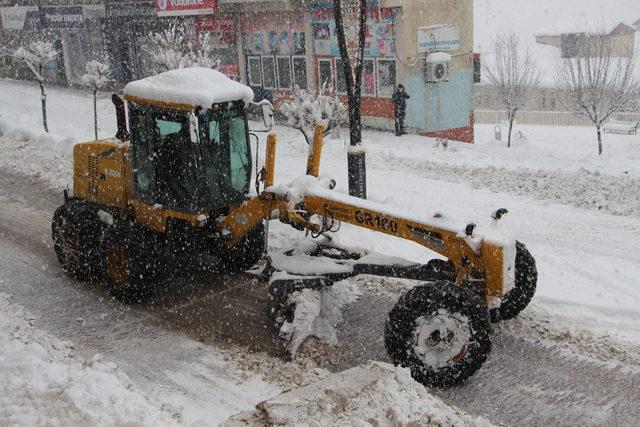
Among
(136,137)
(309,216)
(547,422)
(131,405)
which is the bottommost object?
(547,422)

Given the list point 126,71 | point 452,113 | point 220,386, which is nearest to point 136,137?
point 220,386

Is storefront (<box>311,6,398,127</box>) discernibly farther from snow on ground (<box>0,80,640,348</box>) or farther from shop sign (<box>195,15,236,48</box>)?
shop sign (<box>195,15,236,48</box>)

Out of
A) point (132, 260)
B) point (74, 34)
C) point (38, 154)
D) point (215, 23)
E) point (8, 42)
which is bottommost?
point (132, 260)

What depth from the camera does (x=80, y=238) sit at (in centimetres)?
927

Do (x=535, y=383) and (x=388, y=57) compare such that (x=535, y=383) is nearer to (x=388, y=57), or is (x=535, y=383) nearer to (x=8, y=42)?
(x=388, y=57)

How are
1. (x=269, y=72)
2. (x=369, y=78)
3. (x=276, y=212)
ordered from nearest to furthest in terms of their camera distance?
(x=276, y=212)
(x=369, y=78)
(x=269, y=72)

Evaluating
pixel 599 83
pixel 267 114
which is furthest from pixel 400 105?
pixel 267 114

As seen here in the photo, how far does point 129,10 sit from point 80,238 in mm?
24561

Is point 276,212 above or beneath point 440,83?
beneath

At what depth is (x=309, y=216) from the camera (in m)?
7.89

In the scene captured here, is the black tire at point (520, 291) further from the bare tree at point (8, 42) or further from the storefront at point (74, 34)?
the bare tree at point (8, 42)

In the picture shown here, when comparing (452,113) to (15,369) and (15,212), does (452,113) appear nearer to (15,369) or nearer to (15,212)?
(15,212)

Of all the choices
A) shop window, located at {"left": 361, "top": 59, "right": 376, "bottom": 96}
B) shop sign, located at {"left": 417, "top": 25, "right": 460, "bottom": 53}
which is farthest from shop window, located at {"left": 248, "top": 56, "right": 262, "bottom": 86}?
shop sign, located at {"left": 417, "top": 25, "right": 460, "bottom": 53}

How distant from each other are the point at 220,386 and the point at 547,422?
293 cm
